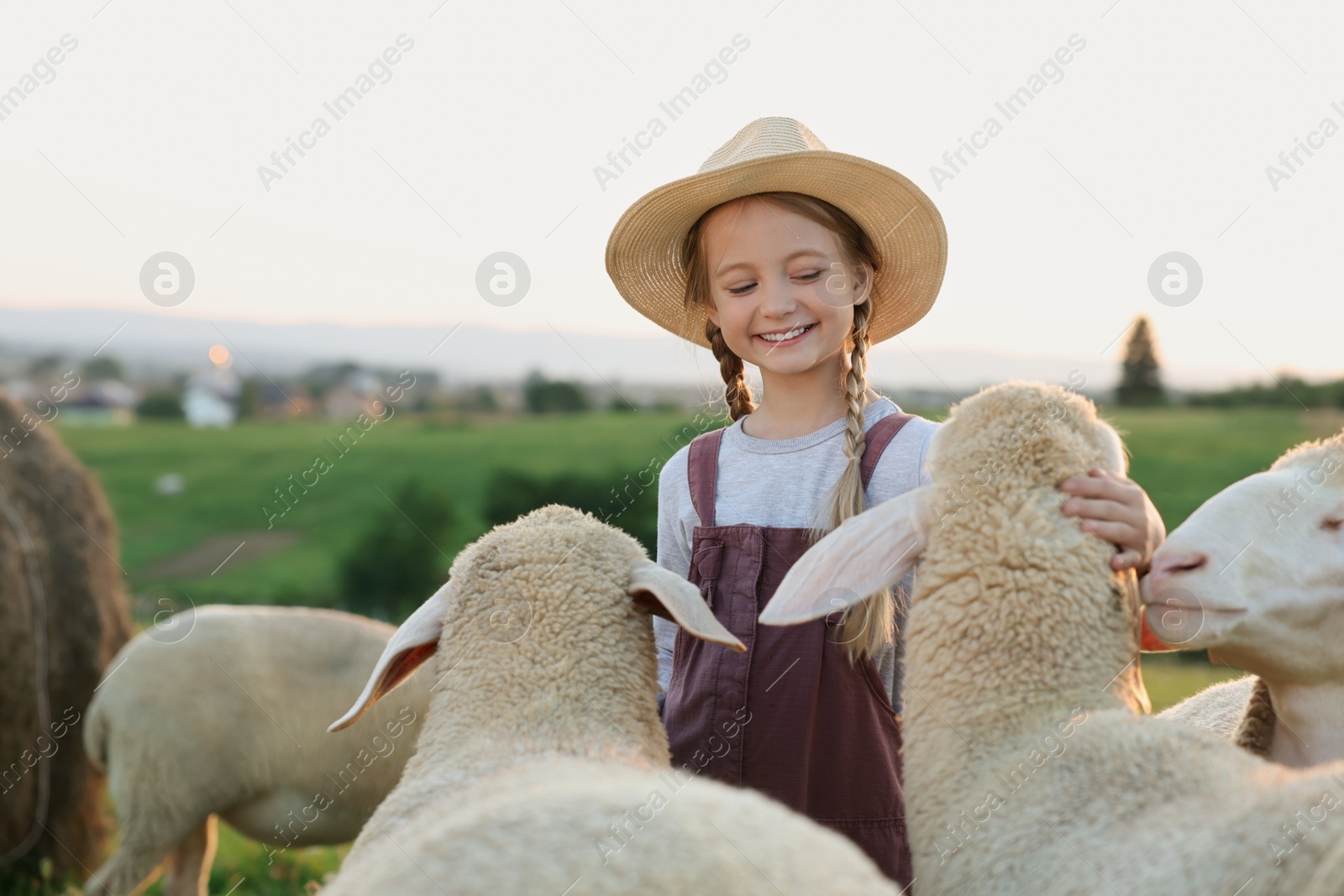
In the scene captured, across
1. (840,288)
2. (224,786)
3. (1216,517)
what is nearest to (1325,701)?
(1216,517)

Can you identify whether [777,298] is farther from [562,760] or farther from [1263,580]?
[562,760]

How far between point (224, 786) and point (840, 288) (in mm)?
3980

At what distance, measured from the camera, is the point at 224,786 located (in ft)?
17.1

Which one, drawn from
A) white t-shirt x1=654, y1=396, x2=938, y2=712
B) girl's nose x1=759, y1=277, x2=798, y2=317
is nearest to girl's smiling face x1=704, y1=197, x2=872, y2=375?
girl's nose x1=759, y1=277, x2=798, y2=317

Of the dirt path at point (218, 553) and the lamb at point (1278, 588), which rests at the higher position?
the lamb at point (1278, 588)

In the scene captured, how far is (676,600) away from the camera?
229 centimetres

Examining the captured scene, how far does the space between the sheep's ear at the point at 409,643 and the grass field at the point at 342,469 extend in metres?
13.9

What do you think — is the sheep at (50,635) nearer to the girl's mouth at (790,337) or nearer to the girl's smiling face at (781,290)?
the girl's smiling face at (781,290)

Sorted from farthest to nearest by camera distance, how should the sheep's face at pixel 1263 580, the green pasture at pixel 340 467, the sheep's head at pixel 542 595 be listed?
the green pasture at pixel 340 467 < the sheep's head at pixel 542 595 < the sheep's face at pixel 1263 580

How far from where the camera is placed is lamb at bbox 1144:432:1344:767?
Answer: 2.18 m

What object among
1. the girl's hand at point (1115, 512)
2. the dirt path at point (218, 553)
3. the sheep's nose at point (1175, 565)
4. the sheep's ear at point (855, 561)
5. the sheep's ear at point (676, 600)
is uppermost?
the girl's hand at point (1115, 512)

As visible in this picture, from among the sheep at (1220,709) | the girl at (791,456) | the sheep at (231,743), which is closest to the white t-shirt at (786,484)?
the girl at (791,456)

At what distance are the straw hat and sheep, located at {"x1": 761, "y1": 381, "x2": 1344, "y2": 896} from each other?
2.94ft

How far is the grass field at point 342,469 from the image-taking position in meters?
23.8
